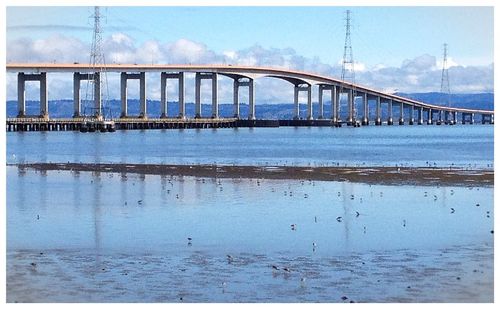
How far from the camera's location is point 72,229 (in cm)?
1911

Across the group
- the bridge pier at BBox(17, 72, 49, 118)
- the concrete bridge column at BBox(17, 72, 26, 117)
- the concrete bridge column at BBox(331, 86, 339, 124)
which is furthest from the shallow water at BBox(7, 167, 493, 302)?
the concrete bridge column at BBox(331, 86, 339, 124)

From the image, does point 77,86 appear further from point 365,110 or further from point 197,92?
point 365,110

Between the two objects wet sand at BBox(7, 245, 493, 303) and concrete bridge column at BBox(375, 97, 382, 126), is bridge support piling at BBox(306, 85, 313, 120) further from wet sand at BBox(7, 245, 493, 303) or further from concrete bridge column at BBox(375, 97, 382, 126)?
wet sand at BBox(7, 245, 493, 303)

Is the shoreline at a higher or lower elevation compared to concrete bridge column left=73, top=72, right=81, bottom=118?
lower

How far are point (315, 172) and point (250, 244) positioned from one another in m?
18.3

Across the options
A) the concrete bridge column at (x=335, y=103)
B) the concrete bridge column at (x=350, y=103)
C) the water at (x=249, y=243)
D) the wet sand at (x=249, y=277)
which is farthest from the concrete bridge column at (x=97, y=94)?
the wet sand at (x=249, y=277)

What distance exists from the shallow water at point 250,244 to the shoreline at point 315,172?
3.32 metres

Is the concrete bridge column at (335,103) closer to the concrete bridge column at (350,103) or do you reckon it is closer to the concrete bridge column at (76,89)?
the concrete bridge column at (350,103)

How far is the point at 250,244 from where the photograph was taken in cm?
1730

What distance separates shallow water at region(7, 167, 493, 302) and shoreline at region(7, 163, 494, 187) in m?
3.32

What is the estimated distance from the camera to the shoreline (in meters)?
31.3

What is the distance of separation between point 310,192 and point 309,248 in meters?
10.2

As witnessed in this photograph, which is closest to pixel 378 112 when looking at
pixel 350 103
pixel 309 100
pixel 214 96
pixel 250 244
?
pixel 350 103
